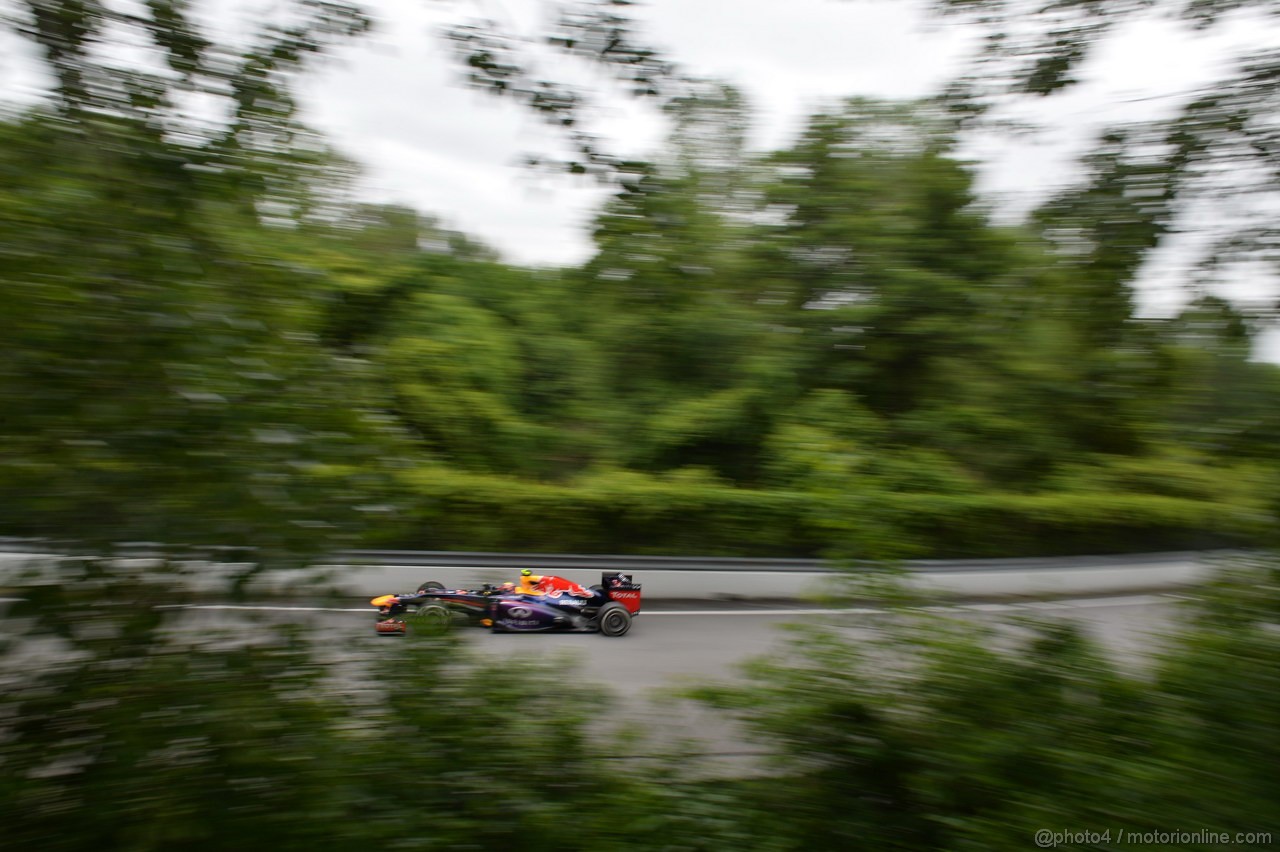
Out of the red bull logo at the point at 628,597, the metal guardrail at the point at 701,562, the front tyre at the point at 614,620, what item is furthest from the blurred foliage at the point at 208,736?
the red bull logo at the point at 628,597

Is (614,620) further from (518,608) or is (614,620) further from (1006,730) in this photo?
(1006,730)

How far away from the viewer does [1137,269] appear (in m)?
3.24

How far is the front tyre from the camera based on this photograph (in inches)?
264

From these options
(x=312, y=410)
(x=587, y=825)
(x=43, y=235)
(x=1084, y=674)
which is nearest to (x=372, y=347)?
(x=312, y=410)

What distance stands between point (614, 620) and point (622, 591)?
312 millimetres

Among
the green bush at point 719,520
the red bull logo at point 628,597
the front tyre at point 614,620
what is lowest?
the front tyre at point 614,620

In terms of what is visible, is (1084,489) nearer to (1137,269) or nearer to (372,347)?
(1137,269)

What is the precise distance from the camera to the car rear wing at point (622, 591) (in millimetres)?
6980

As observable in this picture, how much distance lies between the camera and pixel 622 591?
7.02m

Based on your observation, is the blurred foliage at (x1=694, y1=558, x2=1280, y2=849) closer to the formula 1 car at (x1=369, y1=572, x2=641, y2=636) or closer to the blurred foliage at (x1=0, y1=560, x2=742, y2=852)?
Result: the blurred foliage at (x1=0, y1=560, x2=742, y2=852)

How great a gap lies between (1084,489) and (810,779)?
102 inches

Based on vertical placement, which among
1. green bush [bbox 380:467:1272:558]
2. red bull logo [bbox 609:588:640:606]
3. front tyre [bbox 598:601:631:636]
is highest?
green bush [bbox 380:467:1272:558]

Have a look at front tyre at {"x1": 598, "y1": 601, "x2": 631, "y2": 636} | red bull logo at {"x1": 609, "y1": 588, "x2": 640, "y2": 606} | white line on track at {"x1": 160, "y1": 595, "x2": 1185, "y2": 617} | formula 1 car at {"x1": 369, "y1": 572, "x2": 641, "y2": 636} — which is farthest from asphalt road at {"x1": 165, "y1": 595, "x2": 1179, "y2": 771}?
red bull logo at {"x1": 609, "y1": 588, "x2": 640, "y2": 606}

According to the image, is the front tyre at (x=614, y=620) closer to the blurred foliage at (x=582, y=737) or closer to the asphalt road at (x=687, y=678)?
the asphalt road at (x=687, y=678)
